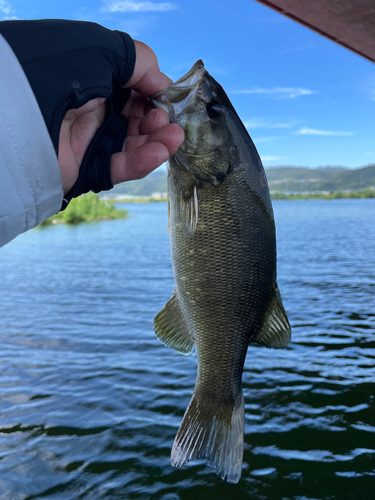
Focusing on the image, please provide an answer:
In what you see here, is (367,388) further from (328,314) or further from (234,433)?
(234,433)

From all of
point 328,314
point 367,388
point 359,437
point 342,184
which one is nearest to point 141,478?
point 359,437

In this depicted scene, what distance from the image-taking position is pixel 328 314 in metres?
10.8

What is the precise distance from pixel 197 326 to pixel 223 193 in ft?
2.41

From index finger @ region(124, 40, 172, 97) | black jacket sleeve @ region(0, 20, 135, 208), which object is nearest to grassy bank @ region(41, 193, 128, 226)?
index finger @ region(124, 40, 172, 97)

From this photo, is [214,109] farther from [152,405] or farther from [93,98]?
[152,405]

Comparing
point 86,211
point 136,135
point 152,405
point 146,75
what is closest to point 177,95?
point 146,75

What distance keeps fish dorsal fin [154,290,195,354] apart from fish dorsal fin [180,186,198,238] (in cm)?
48

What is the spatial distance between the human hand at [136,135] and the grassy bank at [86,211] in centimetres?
4673

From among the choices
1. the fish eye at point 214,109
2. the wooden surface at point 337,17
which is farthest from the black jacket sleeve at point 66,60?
the wooden surface at point 337,17

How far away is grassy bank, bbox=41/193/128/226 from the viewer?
50.0 meters

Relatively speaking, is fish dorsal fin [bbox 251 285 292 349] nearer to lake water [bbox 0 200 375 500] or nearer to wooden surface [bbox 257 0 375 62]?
lake water [bbox 0 200 375 500]

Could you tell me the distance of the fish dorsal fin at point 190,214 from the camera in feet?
7.28

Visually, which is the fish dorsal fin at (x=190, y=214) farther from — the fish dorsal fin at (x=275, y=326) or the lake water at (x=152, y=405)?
the lake water at (x=152, y=405)

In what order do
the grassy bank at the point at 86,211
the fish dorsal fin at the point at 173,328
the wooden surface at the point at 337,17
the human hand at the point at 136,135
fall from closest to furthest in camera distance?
the human hand at the point at 136,135
the fish dorsal fin at the point at 173,328
the wooden surface at the point at 337,17
the grassy bank at the point at 86,211
